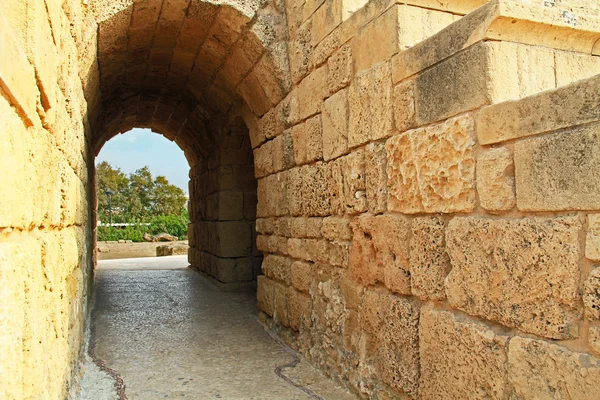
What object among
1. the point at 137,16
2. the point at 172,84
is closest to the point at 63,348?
the point at 137,16

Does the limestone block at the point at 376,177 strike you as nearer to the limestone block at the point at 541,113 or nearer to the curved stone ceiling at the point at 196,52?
the limestone block at the point at 541,113

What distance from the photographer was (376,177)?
3146 millimetres

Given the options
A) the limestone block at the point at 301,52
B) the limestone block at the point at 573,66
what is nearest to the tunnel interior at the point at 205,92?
the limestone block at the point at 301,52

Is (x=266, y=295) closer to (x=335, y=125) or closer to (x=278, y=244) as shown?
(x=278, y=244)

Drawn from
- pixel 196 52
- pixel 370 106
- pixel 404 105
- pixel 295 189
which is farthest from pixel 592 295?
pixel 196 52

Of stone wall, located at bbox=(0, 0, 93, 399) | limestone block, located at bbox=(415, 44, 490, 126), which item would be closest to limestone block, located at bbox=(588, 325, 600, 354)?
limestone block, located at bbox=(415, 44, 490, 126)

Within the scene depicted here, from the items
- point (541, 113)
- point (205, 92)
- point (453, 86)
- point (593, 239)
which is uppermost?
point (205, 92)

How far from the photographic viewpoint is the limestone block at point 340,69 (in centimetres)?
347

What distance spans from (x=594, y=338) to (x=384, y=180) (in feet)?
5.06

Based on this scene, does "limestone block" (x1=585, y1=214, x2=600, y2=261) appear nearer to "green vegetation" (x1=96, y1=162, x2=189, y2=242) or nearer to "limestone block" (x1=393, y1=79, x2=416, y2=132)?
"limestone block" (x1=393, y1=79, x2=416, y2=132)

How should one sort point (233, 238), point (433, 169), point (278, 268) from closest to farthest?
point (433, 169), point (278, 268), point (233, 238)

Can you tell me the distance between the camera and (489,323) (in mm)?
2232

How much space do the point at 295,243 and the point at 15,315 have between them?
10.2 feet

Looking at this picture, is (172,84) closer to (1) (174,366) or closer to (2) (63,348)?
(1) (174,366)
